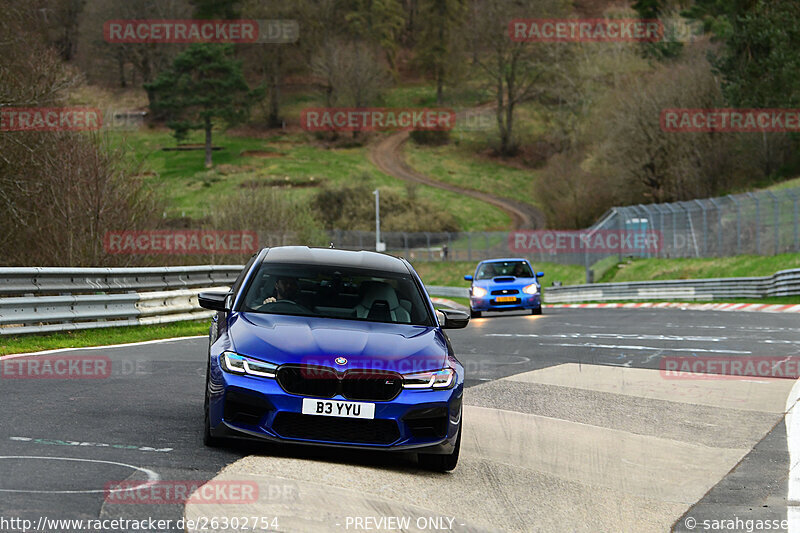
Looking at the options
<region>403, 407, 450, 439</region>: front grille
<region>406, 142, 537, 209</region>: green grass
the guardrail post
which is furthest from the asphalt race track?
<region>406, 142, 537, 209</region>: green grass

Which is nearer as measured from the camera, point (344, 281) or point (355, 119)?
point (344, 281)

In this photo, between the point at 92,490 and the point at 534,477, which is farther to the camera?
the point at 534,477

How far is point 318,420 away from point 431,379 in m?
0.87

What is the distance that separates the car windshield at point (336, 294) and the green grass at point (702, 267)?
28.7 metres

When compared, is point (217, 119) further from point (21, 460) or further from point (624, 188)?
point (21, 460)

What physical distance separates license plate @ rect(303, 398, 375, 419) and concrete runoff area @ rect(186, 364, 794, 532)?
1.15ft

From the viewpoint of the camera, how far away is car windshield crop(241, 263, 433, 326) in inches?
326

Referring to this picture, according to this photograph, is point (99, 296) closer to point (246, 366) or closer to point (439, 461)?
point (246, 366)

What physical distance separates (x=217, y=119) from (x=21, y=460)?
360 ft

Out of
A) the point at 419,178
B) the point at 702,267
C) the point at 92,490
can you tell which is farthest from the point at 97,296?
the point at 419,178

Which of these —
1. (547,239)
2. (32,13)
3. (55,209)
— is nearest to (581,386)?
(55,209)

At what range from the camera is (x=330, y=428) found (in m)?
6.92

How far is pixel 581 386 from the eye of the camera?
12.3 m

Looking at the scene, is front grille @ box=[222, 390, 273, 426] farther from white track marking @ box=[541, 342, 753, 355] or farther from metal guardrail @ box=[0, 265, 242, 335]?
white track marking @ box=[541, 342, 753, 355]
